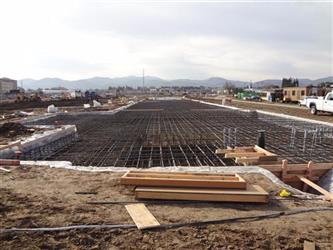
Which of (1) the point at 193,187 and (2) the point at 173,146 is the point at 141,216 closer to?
(1) the point at 193,187

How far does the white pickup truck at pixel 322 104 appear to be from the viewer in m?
20.4

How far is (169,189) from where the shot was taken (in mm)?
5105

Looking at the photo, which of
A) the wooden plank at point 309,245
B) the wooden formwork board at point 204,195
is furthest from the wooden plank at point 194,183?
the wooden plank at point 309,245

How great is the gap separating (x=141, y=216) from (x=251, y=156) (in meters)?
4.30

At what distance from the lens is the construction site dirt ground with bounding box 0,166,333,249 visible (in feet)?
12.0

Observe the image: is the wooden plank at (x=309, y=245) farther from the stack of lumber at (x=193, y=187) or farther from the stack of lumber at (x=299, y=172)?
the stack of lumber at (x=299, y=172)

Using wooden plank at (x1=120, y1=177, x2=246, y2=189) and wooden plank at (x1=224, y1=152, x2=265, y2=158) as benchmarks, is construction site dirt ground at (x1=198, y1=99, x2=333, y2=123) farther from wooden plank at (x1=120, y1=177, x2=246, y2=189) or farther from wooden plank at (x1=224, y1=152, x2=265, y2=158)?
wooden plank at (x1=120, y1=177, x2=246, y2=189)

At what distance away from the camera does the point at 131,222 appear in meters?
4.16

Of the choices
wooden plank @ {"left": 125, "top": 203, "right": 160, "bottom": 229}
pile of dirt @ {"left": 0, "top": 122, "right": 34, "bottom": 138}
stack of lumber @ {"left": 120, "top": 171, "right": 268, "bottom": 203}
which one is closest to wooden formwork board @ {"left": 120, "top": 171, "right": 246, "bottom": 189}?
stack of lumber @ {"left": 120, "top": 171, "right": 268, "bottom": 203}

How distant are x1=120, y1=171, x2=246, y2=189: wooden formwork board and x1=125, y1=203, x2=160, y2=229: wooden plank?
729mm

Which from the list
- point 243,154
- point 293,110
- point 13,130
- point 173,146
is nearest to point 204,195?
point 243,154

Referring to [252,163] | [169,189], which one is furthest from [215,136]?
[169,189]

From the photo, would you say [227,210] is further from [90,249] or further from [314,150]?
[314,150]

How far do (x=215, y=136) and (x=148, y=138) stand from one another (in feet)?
8.37
